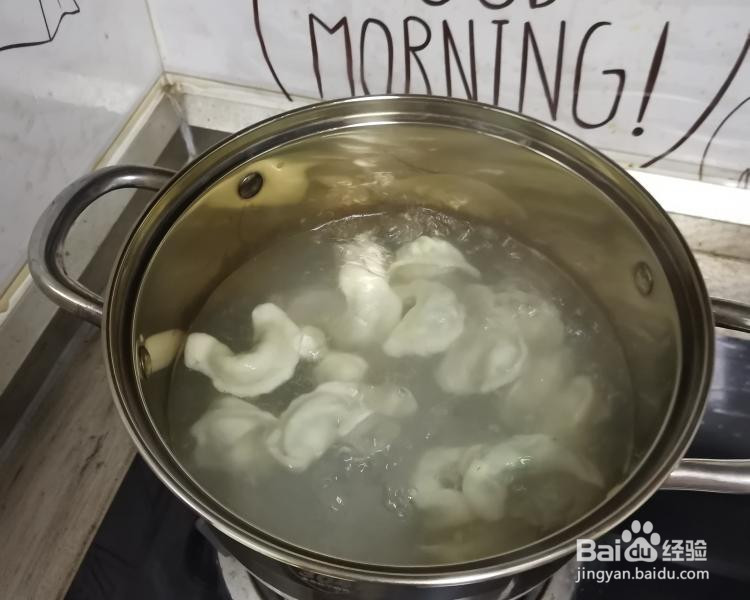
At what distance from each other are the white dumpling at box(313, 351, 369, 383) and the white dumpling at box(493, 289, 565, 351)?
0.20 meters

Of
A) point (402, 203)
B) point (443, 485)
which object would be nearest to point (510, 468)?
point (443, 485)

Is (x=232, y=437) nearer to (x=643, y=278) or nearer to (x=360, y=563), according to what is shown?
(x=360, y=563)

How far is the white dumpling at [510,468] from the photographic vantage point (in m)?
0.72

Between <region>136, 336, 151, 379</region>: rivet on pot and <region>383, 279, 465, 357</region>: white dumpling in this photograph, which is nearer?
<region>136, 336, 151, 379</region>: rivet on pot

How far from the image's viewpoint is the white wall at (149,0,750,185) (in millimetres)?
839

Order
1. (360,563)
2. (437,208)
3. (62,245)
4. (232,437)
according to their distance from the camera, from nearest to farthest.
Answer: (360,563) → (62,245) → (232,437) → (437,208)

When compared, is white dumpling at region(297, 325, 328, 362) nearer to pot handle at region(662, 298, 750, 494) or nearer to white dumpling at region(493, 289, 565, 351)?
white dumpling at region(493, 289, 565, 351)

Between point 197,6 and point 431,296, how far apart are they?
1.79ft

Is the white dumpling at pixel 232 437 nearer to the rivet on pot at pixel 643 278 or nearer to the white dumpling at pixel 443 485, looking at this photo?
the white dumpling at pixel 443 485

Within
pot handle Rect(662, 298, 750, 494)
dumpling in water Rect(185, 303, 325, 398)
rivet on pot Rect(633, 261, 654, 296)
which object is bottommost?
dumpling in water Rect(185, 303, 325, 398)

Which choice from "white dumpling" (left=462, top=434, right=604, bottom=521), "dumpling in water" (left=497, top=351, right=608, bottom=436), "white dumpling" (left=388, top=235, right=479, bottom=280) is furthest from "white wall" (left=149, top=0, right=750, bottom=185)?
"white dumpling" (left=462, top=434, right=604, bottom=521)

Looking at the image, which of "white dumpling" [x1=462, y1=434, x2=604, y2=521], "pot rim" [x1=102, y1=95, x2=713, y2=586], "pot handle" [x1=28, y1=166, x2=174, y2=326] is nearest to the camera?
"pot rim" [x1=102, y1=95, x2=713, y2=586]

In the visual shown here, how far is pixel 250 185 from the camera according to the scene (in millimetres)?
826

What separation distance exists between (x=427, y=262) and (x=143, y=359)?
15.5 inches
